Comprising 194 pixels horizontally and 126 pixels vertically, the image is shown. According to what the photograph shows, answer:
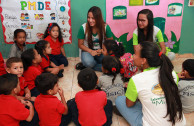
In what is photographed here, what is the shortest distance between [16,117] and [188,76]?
5.27 ft

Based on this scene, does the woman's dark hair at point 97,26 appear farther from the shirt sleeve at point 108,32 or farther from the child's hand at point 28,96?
the child's hand at point 28,96

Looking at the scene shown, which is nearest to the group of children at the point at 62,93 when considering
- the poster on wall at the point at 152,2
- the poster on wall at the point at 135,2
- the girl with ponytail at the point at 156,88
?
the girl with ponytail at the point at 156,88

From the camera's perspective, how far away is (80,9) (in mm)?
3068

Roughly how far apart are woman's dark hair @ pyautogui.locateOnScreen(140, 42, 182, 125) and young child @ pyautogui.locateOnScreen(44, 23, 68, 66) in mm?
1828

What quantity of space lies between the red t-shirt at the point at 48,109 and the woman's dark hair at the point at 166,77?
0.81 m

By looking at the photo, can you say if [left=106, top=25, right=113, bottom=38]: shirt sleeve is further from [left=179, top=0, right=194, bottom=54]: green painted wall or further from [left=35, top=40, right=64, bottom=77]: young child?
[left=179, top=0, right=194, bottom=54]: green painted wall

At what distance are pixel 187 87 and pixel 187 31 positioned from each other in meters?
1.87

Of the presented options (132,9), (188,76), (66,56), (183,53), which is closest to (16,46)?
(66,56)

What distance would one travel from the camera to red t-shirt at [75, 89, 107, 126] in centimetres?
158

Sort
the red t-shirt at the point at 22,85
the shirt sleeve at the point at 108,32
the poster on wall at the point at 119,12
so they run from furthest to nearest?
the poster on wall at the point at 119,12 → the shirt sleeve at the point at 108,32 → the red t-shirt at the point at 22,85

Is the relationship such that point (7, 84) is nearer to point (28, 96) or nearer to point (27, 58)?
point (28, 96)

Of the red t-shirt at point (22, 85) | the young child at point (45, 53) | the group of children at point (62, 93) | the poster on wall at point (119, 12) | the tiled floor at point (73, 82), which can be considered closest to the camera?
the group of children at point (62, 93)

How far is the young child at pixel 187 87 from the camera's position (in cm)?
181

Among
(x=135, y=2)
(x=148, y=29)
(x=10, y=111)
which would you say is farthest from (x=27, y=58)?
(x=135, y=2)
